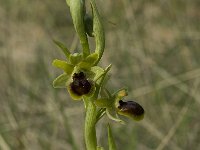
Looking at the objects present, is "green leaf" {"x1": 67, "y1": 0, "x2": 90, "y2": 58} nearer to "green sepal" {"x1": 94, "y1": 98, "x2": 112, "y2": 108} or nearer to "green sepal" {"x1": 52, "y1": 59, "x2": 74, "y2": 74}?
"green sepal" {"x1": 52, "y1": 59, "x2": 74, "y2": 74}

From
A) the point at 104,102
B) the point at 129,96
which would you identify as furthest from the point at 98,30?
the point at 129,96

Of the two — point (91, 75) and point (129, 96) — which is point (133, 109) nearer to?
point (91, 75)

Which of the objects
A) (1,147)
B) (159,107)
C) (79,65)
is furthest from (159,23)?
(79,65)

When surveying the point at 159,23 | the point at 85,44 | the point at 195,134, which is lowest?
the point at 195,134

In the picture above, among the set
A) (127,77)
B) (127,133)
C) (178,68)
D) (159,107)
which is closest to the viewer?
(127,133)

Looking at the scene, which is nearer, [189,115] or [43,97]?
[189,115]

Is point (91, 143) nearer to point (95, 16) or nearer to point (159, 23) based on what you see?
point (95, 16)
